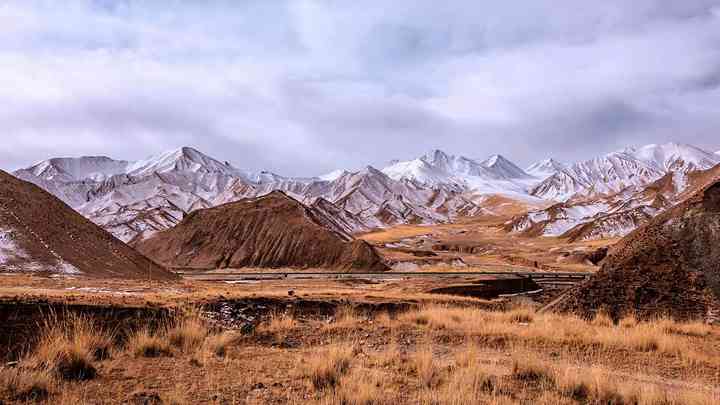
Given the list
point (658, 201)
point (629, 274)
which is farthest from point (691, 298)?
point (658, 201)

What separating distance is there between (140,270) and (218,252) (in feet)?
120

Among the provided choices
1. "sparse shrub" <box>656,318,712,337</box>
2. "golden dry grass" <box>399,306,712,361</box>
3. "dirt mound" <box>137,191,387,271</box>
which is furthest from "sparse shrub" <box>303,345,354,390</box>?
"dirt mound" <box>137,191,387,271</box>

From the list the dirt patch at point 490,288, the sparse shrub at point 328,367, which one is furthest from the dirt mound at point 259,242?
the sparse shrub at point 328,367

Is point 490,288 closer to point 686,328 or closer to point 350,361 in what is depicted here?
point 686,328

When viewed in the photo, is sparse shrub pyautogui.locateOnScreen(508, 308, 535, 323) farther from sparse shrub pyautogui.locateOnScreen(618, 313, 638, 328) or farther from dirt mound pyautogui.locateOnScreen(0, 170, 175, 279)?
dirt mound pyautogui.locateOnScreen(0, 170, 175, 279)

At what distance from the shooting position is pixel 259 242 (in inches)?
2798

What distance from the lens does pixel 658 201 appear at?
12988cm

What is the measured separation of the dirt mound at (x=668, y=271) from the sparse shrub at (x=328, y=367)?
8.97 m

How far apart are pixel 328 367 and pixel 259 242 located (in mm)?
65033

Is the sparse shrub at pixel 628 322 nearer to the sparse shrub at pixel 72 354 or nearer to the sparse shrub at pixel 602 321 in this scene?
the sparse shrub at pixel 602 321

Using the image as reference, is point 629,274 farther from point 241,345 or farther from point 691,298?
point 241,345

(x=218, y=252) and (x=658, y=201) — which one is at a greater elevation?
(x=658, y=201)

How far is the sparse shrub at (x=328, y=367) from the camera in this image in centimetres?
702

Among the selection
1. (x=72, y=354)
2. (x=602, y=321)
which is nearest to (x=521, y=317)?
(x=602, y=321)
